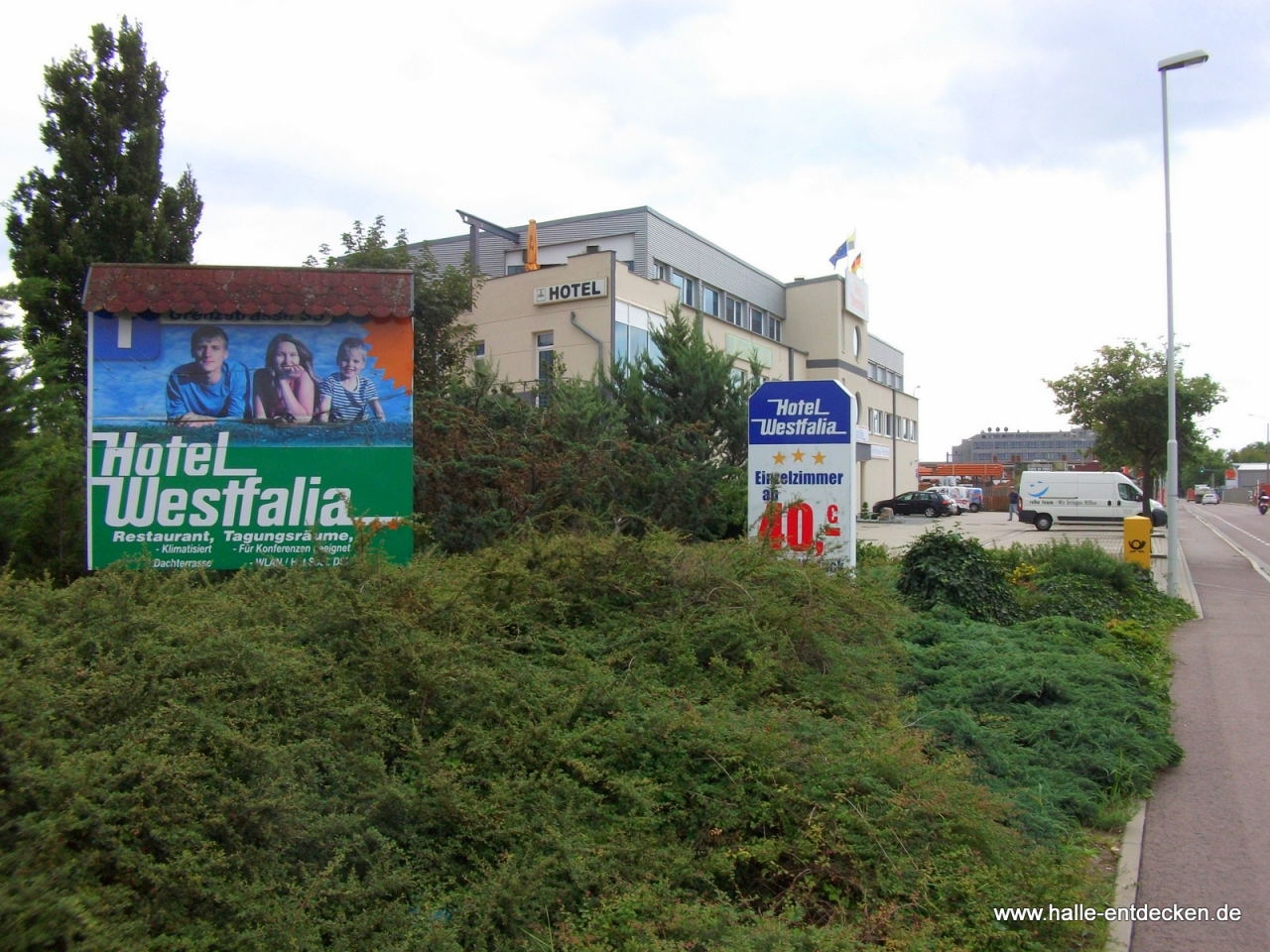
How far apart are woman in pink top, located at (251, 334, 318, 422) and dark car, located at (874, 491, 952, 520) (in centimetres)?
4451

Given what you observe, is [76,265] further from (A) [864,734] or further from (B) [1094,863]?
(B) [1094,863]

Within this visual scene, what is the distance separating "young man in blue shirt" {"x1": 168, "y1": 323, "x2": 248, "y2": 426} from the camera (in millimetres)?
7332

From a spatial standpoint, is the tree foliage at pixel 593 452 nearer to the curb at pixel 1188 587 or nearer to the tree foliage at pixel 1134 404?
the curb at pixel 1188 587

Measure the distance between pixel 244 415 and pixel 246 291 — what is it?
3.21 feet

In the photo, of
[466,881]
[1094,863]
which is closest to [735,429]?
[1094,863]

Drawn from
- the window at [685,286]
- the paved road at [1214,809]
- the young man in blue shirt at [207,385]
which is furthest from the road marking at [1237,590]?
the window at [685,286]

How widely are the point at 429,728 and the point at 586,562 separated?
231cm

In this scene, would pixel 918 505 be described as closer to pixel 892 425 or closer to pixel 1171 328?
pixel 892 425

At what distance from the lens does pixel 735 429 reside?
17219 millimetres

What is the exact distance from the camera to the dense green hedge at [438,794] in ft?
10.7

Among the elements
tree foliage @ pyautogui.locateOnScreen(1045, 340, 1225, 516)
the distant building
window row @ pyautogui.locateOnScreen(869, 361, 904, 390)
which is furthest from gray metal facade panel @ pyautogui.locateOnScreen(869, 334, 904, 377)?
the distant building

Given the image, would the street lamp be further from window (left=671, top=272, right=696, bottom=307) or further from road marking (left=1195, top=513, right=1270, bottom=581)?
window (left=671, top=272, right=696, bottom=307)

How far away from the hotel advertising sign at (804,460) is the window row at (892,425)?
4956 centimetres

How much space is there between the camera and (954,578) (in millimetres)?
10586
